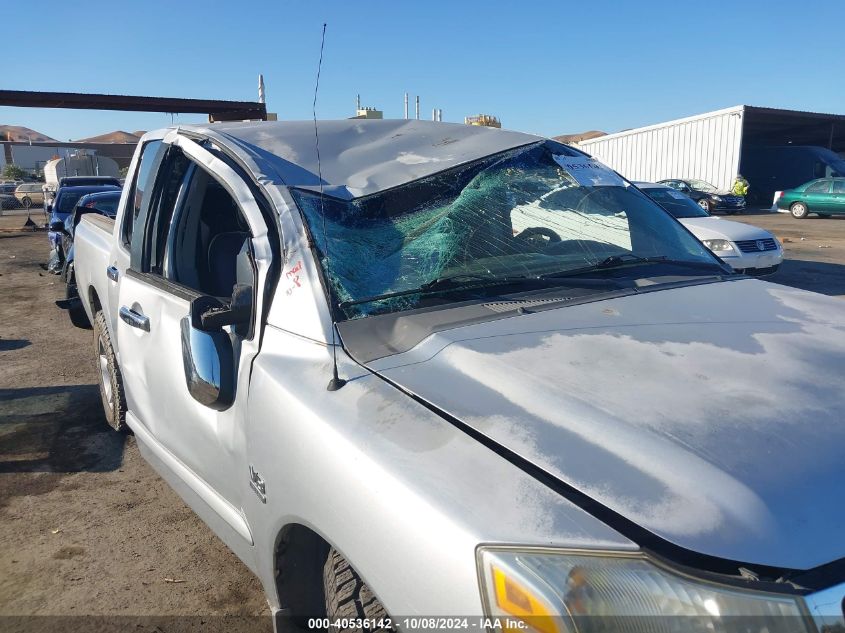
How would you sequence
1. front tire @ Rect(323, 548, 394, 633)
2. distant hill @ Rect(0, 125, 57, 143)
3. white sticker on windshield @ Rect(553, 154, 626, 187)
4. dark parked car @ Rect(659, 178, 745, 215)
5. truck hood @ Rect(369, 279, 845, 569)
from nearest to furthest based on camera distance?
1. truck hood @ Rect(369, 279, 845, 569)
2. front tire @ Rect(323, 548, 394, 633)
3. white sticker on windshield @ Rect(553, 154, 626, 187)
4. dark parked car @ Rect(659, 178, 745, 215)
5. distant hill @ Rect(0, 125, 57, 143)

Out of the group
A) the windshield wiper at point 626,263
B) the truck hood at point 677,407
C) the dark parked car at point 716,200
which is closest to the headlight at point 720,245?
the windshield wiper at point 626,263

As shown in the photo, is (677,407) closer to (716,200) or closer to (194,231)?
(194,231)

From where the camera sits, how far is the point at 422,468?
148 cm

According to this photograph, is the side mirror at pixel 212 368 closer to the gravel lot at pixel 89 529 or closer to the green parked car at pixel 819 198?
the gravel lot at pixel 89 529

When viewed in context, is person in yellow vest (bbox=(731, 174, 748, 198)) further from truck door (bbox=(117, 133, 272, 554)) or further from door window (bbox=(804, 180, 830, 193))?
truck door (bbox=(117, 133, 272, 554))

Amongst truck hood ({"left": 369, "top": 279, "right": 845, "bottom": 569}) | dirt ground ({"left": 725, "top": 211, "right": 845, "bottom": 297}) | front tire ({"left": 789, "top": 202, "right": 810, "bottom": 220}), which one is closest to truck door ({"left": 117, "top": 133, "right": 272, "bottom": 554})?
truck hood ({"left": 369, "top": 279, "right": 845, "bottom": 569})

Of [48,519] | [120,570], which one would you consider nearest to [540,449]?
[120,570]

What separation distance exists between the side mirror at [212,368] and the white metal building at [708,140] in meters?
30.3

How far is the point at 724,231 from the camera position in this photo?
30.9 feet

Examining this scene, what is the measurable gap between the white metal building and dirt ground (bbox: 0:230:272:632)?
94.4 ft

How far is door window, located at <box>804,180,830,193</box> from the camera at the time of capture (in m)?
24.0

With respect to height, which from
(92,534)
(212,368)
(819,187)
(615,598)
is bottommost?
(92,534)

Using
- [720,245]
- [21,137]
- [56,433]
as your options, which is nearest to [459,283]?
[56,433]

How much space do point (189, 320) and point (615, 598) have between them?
1652mm
